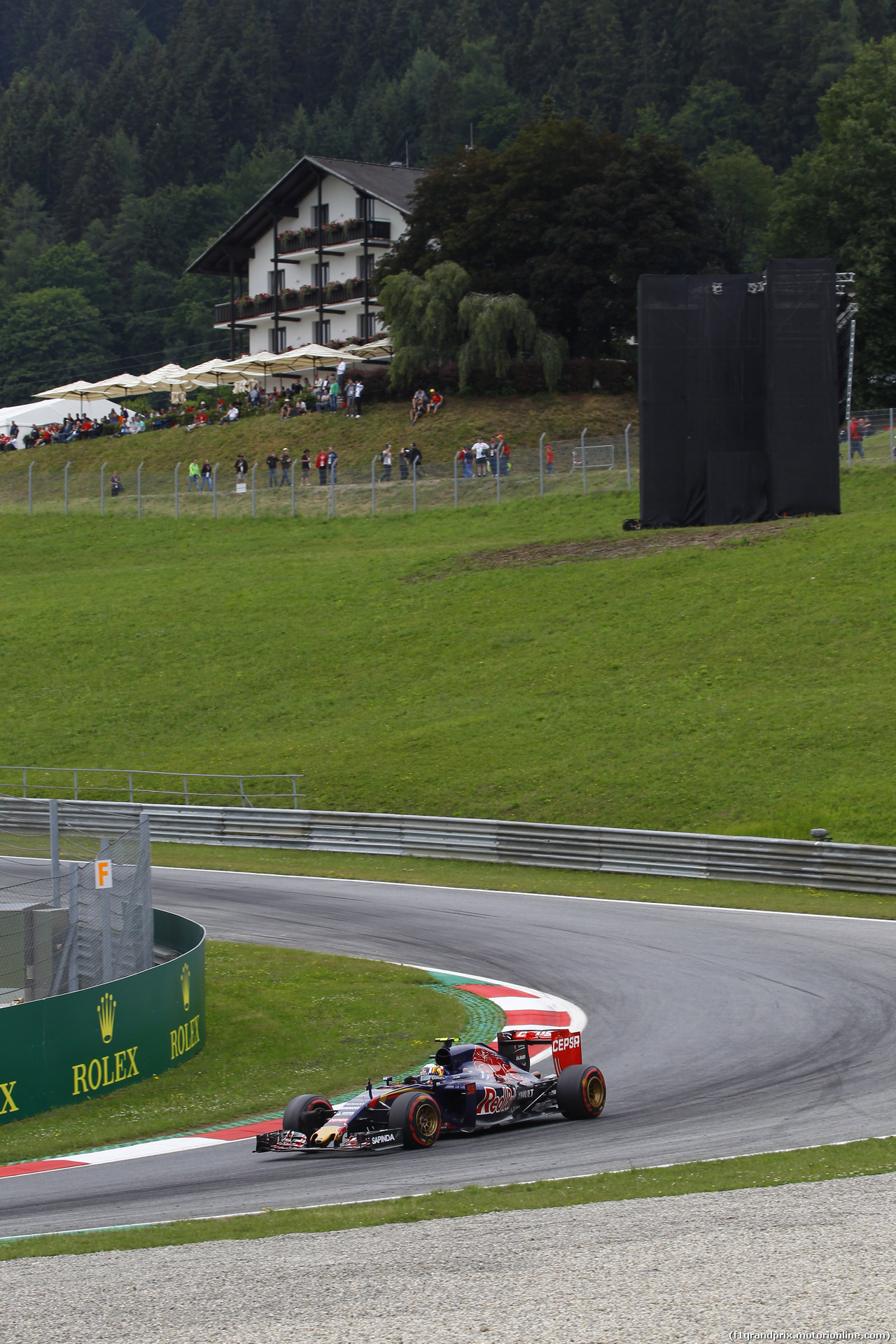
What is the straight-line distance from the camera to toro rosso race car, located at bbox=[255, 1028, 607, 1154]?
10.9m

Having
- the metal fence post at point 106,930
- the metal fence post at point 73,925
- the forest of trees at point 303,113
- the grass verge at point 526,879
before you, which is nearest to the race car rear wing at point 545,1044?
the metal fence post at point 106,930

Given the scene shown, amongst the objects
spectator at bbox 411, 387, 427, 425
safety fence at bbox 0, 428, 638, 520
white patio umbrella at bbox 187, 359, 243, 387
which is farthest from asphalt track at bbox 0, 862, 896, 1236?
white patio umbrella at bbox 187, 359, 243, 387

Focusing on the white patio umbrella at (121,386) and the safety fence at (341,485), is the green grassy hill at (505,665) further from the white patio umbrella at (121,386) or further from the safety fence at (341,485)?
the white patio umbrella at (121,386)

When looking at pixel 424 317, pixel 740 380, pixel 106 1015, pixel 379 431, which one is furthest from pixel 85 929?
pixel 424 317

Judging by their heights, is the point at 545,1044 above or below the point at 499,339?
below

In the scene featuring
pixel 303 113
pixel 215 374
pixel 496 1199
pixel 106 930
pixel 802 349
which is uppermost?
pixel 303 113

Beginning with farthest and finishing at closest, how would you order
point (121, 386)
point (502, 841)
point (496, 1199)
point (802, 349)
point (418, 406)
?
point (121, 386) < point (418, 406) < point (802, 349) < point (502, 841) < point (496, 1199)

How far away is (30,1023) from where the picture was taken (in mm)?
12289

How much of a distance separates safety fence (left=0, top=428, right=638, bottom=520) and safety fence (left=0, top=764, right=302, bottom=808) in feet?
70.4

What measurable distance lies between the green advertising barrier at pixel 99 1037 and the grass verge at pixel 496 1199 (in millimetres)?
3656

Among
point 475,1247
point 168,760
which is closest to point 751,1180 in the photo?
point 475,1247

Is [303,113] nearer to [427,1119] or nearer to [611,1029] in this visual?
[611,1029]

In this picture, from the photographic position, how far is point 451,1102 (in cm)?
1145

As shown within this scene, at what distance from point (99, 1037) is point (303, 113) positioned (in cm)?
17351
